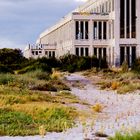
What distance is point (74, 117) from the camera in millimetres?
17047

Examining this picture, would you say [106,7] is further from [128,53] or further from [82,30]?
[128,53]

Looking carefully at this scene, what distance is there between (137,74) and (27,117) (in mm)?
21988

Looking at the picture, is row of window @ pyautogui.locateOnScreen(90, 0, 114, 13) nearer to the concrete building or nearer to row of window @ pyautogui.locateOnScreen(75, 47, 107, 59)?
the concrete building

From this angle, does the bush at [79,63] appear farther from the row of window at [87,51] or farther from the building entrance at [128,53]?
the row of window at [87,51]

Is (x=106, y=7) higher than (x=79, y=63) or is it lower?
higher

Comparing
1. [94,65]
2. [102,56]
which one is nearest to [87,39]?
[102,56]

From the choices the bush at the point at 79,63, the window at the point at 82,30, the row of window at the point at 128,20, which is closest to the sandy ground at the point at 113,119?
the bush at the point at 79,63

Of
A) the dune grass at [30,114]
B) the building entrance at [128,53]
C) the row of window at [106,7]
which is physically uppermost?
the row of window at [106,7]

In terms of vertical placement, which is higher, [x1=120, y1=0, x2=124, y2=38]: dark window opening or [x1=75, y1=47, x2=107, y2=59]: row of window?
[x1=120, y1=0, x2=124, y2=38]: dark window opening

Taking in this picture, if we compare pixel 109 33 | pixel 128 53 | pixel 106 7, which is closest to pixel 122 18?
pixel 109 33

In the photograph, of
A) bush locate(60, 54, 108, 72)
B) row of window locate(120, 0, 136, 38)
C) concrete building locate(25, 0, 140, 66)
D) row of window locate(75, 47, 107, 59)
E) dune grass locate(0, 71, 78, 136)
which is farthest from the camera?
row of window locate(75, 47, 107, 59)

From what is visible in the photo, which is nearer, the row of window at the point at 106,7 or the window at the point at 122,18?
the window at the point at 122,18

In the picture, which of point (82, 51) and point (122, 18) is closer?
point (122, 18)

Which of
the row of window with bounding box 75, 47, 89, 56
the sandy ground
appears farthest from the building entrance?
the sandy ground
